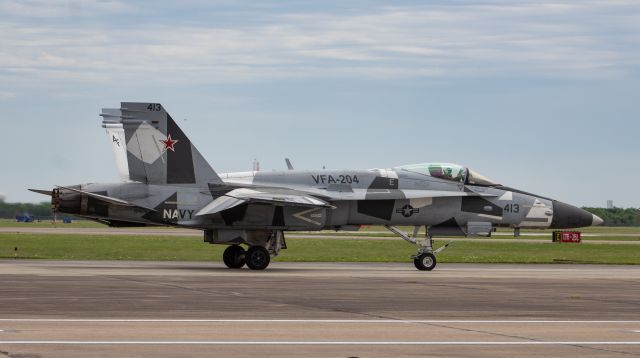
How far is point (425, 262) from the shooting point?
32469 mm

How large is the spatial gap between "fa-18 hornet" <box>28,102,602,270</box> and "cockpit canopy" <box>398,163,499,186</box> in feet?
0.10

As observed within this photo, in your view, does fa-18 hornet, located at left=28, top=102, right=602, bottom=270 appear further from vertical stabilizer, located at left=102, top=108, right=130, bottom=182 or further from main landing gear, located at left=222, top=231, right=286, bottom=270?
vertical stabilizer, located at left=102, top=108, right=130, bottom=182

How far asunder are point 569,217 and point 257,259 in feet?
32.5

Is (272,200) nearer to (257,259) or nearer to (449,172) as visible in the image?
(257,259)

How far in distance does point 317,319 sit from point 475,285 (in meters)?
9.25

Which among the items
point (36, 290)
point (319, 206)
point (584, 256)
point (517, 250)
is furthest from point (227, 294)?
point (517, 250)

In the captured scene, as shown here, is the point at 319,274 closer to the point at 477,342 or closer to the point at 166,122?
the point at 166,122

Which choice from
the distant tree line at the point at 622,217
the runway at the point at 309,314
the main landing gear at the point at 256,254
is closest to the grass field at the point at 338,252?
the main landing gear at the point at 256,254

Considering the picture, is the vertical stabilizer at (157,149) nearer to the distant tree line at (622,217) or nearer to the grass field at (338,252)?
the grass field at (338,252)

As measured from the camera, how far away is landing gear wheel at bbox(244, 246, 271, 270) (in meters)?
31.1

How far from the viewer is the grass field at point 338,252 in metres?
40.4

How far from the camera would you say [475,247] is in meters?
55.1

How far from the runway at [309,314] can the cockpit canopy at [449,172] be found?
488 centimetres

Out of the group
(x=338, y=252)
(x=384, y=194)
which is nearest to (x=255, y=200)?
(x=384, y=194)
